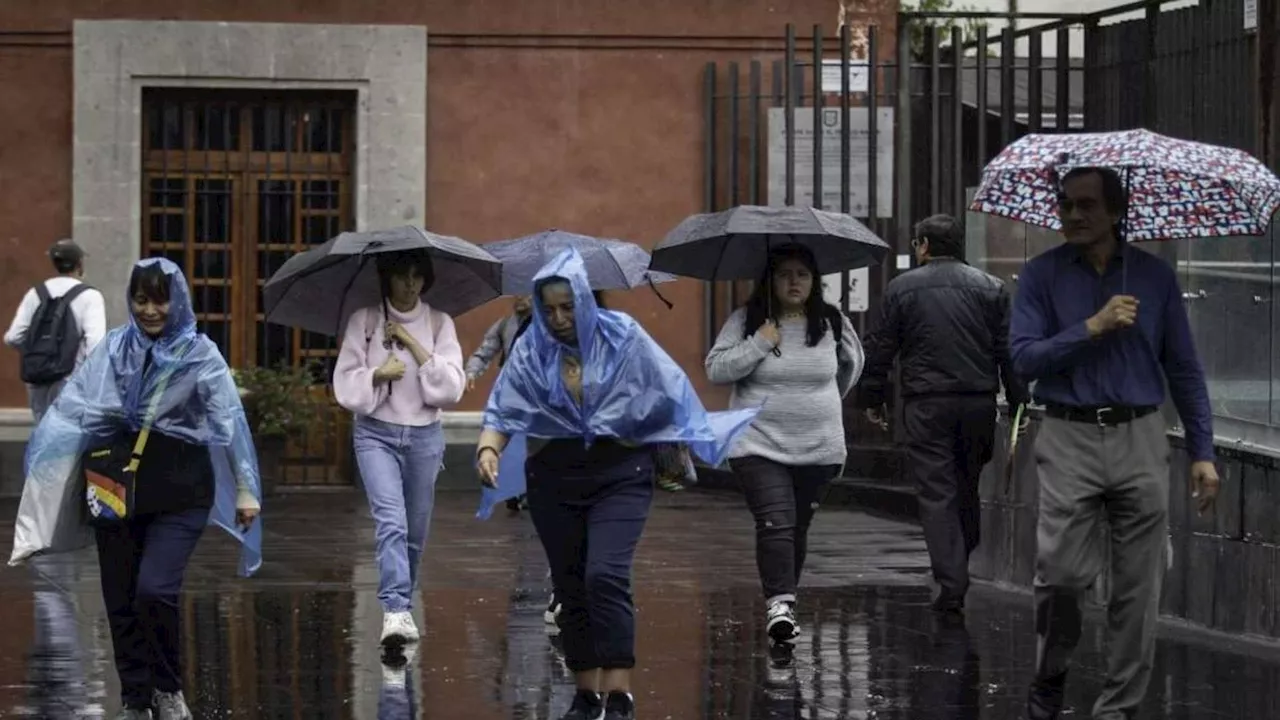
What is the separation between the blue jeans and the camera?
33.4 ft

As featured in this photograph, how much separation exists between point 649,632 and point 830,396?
1293mm

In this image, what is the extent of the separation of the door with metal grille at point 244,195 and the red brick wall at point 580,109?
2.42ft

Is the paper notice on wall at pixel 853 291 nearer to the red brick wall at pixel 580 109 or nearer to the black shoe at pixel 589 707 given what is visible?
the red brick wall at pixel 580 109

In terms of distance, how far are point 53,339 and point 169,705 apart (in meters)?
7.96

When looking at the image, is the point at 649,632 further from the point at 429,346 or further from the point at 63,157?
the point at 63,157

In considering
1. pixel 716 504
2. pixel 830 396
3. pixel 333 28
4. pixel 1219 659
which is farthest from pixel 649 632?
pixel 333 28

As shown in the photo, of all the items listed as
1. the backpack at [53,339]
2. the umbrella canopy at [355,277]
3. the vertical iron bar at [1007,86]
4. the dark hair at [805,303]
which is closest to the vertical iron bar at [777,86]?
the vertical iron bar at [1007,86]

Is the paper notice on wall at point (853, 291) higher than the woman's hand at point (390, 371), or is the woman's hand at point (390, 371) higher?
the paper notice on wall at point (853, 291)

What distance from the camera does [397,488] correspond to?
33.9 ft

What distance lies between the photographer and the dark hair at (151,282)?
8453mm

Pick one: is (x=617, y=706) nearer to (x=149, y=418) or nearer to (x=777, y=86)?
(x=149, y=418)

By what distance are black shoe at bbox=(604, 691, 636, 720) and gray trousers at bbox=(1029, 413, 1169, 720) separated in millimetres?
1263

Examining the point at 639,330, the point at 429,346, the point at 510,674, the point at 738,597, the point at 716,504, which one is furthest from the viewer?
the point at 716,504

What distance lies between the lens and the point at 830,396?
34.4ft
